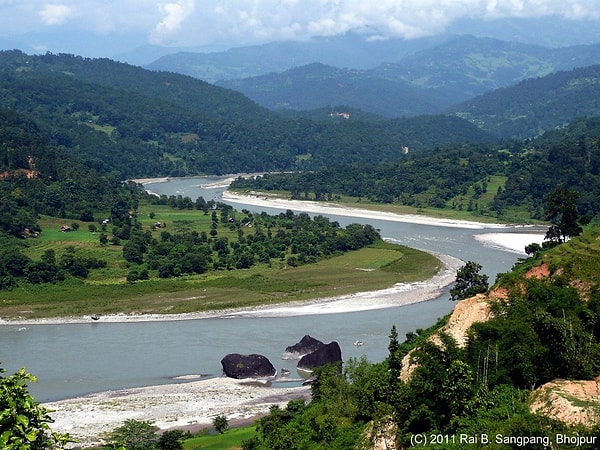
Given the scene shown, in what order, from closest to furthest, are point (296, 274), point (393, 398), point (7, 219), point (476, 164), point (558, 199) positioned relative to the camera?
point (393, 398) → point (558, 199) → point (296, 274) → point (7, 219) → point (476, 164)

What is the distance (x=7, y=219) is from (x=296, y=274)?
32.2m

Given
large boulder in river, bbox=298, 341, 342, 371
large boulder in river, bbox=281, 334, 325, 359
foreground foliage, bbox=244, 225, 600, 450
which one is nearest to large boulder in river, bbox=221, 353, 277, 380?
large boulder in river, bbox=298, 341, 342, 371

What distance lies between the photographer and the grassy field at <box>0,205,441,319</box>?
68.7 metres

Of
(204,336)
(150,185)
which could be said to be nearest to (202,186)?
(150,185)

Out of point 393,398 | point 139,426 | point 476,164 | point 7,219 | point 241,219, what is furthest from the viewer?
point 476,164

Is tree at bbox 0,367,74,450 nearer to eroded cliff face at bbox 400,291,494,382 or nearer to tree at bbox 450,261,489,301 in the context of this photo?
eroded cliff face at bbox 400,291,494,382

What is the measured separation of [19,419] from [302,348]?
1539 inches

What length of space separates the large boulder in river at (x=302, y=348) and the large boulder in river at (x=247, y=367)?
9.33ft

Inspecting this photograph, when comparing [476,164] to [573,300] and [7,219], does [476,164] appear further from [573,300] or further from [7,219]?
[573,300]

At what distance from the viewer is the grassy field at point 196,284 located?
225 feet

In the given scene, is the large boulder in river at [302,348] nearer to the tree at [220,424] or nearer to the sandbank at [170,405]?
the sandbank at [170,405]

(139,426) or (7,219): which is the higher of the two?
(7,219)

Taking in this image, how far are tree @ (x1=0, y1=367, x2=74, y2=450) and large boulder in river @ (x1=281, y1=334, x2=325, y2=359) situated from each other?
38.1 metres

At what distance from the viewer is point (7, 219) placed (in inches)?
3452
